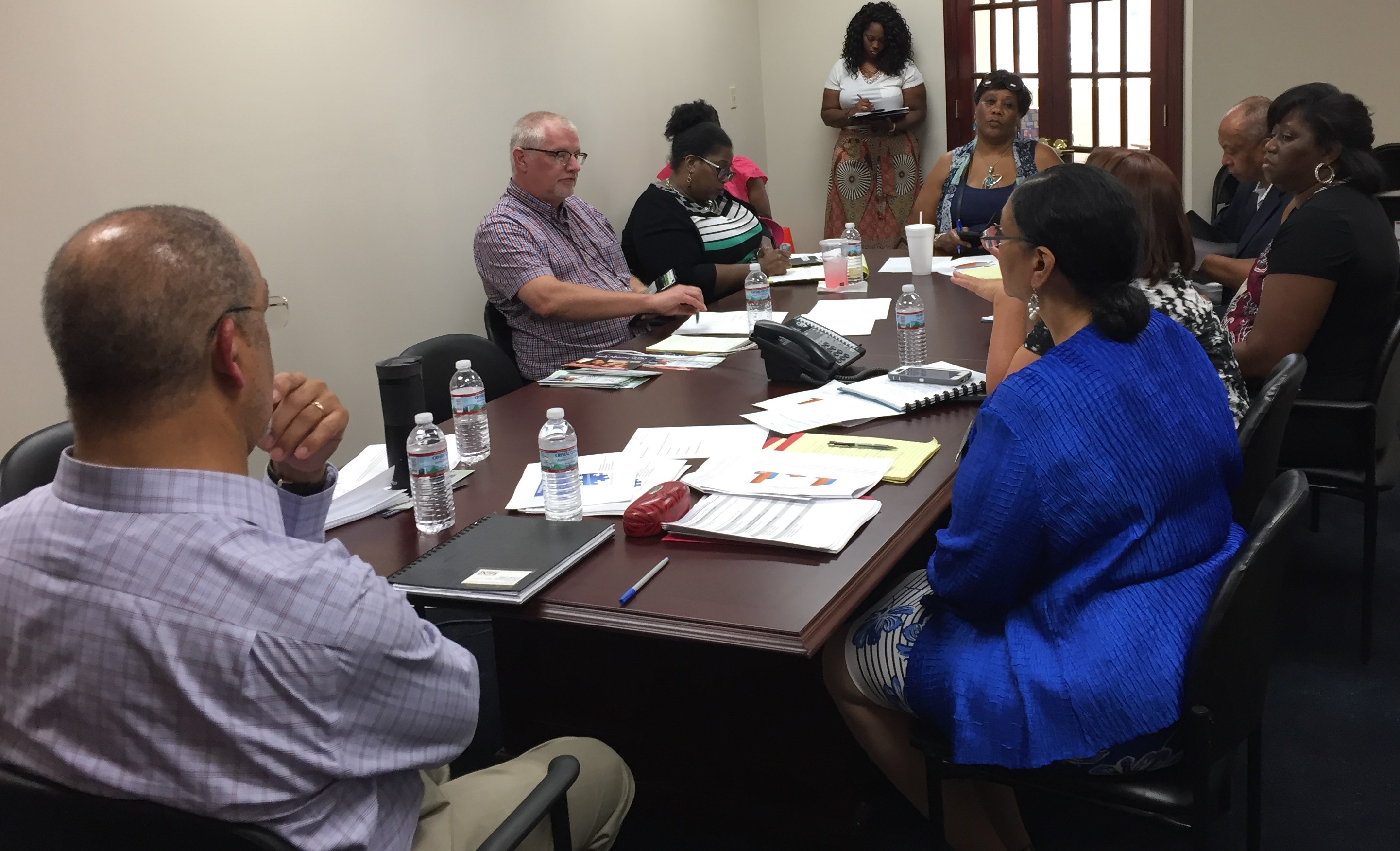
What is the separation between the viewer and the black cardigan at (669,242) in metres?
4.30

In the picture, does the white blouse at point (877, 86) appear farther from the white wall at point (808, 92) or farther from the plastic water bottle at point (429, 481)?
the plastic water bottle at point (429, 481)

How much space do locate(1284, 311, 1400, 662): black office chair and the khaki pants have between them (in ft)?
6.38

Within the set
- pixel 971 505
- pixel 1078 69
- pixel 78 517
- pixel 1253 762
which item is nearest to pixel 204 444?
pixel 78 517

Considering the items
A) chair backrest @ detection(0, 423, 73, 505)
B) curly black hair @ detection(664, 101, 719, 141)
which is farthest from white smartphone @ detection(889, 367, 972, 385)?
curly black hair @ detection(664, 101, 719, 141)

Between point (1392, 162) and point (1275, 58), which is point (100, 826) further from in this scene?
point (1275, 58)

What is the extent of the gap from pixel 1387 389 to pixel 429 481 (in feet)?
7.29

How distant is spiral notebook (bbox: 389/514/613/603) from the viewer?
1629mm

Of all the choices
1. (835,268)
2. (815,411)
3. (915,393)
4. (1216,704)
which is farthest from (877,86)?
(1216,704)

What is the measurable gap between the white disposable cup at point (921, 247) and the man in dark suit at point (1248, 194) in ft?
3.03

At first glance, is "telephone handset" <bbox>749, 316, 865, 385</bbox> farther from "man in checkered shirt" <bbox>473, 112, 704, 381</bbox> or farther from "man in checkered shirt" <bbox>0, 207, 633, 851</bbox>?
"man in checkered shirt" <bbox>0, 207, 633, 851</bbox>

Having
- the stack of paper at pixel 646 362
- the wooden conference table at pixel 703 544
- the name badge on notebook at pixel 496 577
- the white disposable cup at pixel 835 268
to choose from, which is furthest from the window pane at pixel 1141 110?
the name badge on notebook at pixel 496 577

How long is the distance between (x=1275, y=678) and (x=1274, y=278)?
3.25ft

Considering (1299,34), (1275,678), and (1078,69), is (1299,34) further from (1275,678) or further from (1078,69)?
(1275,678)

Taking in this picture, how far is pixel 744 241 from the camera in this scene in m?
4.55
